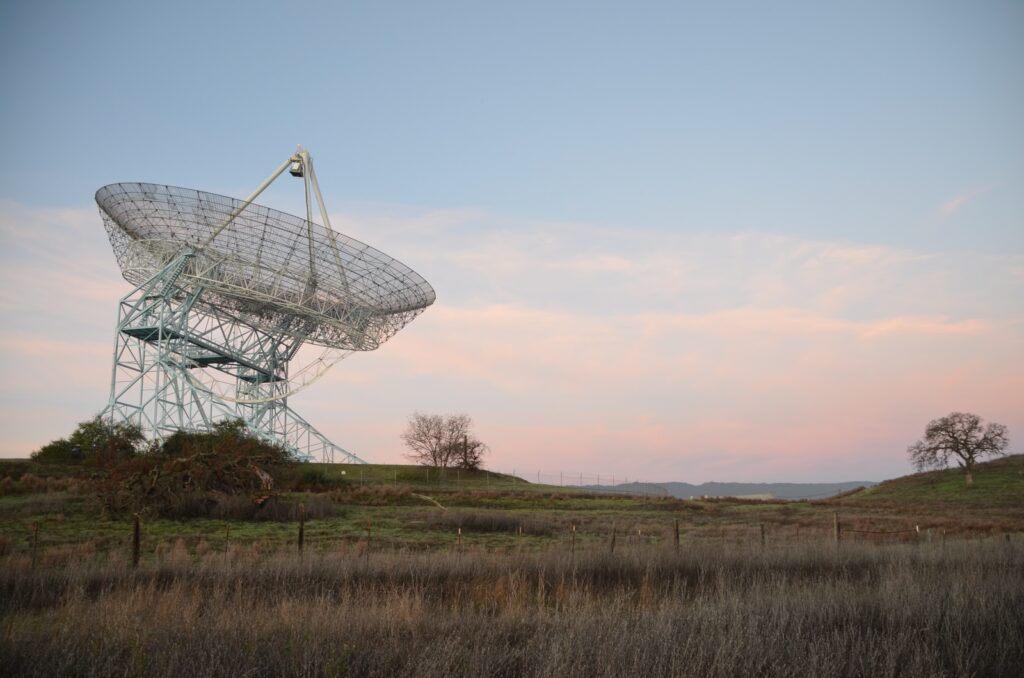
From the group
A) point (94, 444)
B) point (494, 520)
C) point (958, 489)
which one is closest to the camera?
point (494, 520)

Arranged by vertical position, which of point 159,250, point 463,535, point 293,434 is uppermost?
point 159,250

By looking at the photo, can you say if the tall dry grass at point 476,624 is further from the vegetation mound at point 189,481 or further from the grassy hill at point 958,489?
the grassy hill at point 958,489

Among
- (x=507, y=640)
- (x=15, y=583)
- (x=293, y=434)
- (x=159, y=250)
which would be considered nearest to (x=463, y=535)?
(x=15, y=583)

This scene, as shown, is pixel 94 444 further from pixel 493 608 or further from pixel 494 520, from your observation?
pixel 493 608

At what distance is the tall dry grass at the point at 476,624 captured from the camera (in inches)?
303

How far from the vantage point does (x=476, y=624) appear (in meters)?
9.70

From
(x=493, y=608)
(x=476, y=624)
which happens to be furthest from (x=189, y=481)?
(x=476, y=624)

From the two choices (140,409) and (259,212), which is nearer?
(259,212)

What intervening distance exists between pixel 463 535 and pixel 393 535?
310cm

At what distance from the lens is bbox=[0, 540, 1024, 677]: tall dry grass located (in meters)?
7.68

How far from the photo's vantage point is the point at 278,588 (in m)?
13.7

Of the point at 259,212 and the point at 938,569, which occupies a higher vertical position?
the point at 259,212

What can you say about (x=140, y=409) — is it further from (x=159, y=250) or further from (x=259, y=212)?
(x=259, y=212)

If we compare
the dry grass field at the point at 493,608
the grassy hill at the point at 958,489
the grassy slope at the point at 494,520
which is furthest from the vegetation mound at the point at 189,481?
the grassy hill at the point at 958,489
